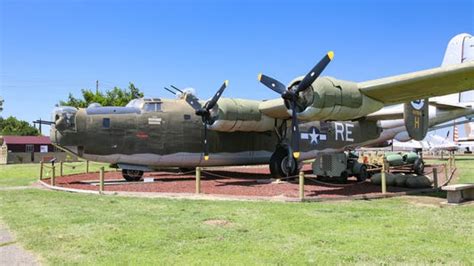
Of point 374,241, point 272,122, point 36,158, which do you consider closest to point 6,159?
point 36,158

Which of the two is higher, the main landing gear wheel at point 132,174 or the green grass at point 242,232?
the main landing gear wheel at point 132,174

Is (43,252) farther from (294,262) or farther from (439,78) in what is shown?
(439,78)

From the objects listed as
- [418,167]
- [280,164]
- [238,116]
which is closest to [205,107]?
[238,116]

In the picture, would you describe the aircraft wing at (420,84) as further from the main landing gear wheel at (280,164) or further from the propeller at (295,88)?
the main landing gear wheel at (280,164)

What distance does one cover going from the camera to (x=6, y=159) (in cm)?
4903

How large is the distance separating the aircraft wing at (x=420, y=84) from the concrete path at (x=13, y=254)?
37.3 feet

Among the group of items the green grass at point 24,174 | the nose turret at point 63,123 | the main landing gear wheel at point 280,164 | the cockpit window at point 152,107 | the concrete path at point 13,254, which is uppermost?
the cockpit window at point 152,107

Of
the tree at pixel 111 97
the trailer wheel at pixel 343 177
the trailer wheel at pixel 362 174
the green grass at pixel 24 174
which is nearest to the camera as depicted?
the trailer wheel at pixel 343 177

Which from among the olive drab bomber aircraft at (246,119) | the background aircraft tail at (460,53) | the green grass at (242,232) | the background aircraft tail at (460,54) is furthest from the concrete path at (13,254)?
the background aircraft tail at (460,53)

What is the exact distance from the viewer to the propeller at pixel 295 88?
14.3 metres

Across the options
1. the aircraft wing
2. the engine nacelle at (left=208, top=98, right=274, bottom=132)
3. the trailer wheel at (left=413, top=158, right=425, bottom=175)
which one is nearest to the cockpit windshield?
the engine nacelle at (left=208, top=98, right=274, bottom=132)

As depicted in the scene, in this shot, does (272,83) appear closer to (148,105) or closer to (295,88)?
(295,88)

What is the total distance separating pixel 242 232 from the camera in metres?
8.16

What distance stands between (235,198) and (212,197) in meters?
0.76
